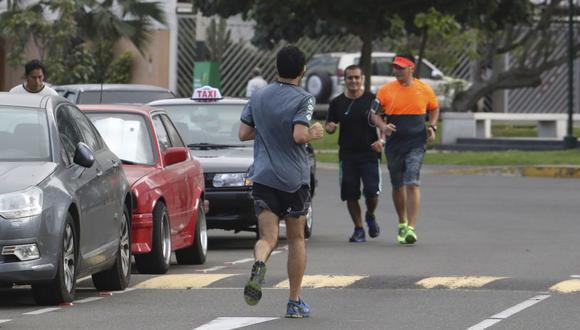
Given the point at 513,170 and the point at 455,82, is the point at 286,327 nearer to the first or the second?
the point at 513,170

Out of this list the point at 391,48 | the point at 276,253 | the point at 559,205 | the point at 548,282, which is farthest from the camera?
the point at 391,48

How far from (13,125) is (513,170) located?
19.3m

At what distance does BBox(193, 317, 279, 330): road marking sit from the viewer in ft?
34.5

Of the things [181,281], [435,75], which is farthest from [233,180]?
[435,75]

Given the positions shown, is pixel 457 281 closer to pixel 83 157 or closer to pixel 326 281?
pixel 326 281

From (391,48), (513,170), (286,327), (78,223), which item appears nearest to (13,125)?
(78,223)

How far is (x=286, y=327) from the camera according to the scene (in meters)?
10.6

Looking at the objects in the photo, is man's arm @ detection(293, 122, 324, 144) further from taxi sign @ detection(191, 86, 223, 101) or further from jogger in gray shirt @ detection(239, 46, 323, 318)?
taxi sign @ detection(191, 86, 223, 101)

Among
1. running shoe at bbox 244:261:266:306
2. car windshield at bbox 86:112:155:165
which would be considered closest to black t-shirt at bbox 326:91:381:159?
car windshield at bbox 86:112:155:165

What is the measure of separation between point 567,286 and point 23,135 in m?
4.10

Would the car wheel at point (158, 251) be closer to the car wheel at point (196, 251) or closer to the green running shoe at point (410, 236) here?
the car wheel at point (196, 251)

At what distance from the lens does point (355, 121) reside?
17.4 metres

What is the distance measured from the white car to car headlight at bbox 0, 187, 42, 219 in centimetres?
3258

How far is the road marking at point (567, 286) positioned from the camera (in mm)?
12625
